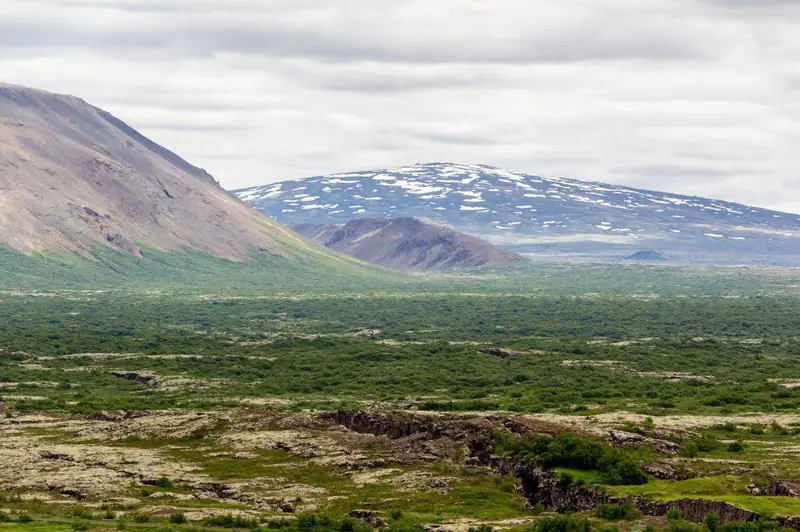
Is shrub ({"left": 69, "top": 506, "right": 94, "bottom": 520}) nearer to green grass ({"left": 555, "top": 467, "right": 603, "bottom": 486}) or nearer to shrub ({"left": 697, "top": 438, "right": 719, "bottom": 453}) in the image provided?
green grass ({"left": 555, "top": 467, "right": 603, "bottom": 486})

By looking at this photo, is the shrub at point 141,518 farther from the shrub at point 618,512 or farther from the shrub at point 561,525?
the shrub at point 618,512

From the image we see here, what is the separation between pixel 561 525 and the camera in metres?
57.4

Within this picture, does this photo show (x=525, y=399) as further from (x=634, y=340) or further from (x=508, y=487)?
(x=634, y=340)

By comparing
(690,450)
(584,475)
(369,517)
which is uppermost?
(690,450)

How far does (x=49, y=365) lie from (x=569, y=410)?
7083cm

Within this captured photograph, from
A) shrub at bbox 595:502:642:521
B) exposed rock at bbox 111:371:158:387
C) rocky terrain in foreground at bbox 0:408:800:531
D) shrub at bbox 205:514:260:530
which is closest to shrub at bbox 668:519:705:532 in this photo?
rocky terrain in foreground at bbox 0:408:800:531

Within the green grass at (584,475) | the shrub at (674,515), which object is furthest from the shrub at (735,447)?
the shrub at (674,515)

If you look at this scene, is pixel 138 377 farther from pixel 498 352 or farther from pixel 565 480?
pixel 565 480

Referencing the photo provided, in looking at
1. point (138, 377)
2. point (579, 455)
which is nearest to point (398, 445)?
point (579, 455)

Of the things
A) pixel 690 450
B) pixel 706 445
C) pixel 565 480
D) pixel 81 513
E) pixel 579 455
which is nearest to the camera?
pixel 81 513

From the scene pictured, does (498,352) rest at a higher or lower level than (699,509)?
lower

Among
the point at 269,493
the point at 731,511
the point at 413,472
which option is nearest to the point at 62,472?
the point at 269,493

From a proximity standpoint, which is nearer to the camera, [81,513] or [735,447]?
[81,513]

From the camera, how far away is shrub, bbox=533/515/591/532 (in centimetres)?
5716
